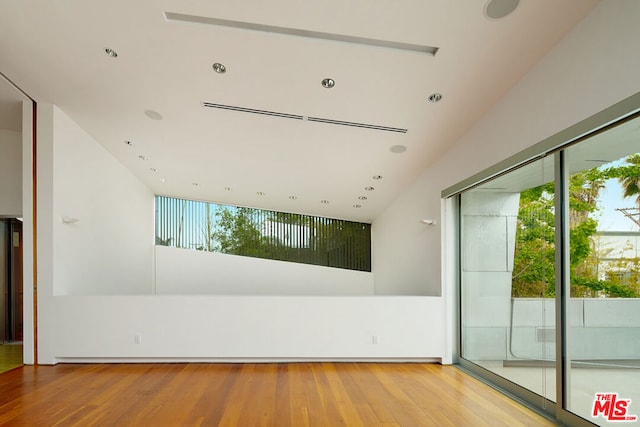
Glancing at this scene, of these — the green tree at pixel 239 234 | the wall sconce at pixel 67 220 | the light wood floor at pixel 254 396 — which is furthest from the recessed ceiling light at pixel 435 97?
the green tree at pixel 239 234

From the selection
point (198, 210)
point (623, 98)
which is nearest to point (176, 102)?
point (623, 98)

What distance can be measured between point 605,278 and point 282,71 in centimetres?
313

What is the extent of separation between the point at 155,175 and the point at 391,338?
6.01 m

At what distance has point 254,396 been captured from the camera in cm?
390

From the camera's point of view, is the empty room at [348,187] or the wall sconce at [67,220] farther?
the wall sconce at [67,220]

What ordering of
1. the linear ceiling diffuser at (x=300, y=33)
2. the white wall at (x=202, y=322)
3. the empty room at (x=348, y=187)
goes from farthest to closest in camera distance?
1. the white wall at (x=202, y=322)
2. the linear ceiling diffuser at (x=300, y=33)
3. the empty room at (x=348, y=187)

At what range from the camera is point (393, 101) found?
4332 mm

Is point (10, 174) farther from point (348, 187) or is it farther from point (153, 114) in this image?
point (348, 187)

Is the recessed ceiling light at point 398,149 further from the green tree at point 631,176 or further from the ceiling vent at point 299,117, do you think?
the green tree at point 631,176

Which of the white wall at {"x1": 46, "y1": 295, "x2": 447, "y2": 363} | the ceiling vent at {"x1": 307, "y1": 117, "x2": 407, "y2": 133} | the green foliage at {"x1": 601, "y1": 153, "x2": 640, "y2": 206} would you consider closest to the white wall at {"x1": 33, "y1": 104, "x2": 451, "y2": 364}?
the white wall at {"x1": 46, "y1": 295, "x2": 447, "y2": 363}

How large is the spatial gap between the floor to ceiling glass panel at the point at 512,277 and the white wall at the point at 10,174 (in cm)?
671

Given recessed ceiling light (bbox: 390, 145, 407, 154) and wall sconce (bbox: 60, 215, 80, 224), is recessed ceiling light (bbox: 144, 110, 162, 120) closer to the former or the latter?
wall sconce (bbox: 60, 215, 80, 224)

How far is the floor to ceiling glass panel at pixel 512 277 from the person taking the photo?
3.50 meters

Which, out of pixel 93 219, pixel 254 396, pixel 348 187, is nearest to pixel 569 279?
pixel 254 396
